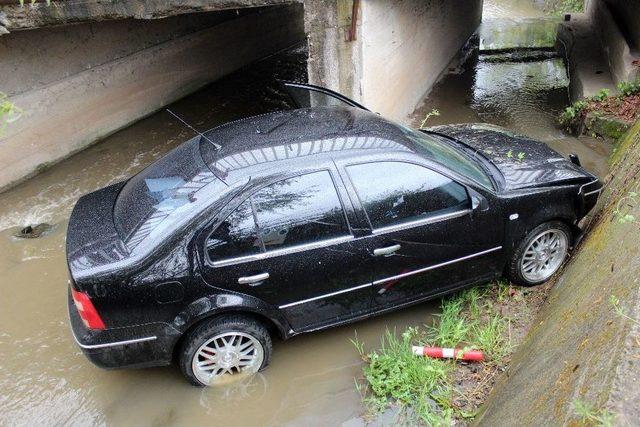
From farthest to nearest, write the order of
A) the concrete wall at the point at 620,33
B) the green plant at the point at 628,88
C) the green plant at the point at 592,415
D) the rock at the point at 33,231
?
the concrete wall at the point at 620,33, the green plant at the point at 628,88, the rock at the point at 33,231, the green plant at the point at 592,415

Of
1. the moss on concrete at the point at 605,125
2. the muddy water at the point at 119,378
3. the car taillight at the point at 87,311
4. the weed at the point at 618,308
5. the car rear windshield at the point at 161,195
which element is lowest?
the muddy water at the point at 119,378

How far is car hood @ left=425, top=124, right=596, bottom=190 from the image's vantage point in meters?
4.13

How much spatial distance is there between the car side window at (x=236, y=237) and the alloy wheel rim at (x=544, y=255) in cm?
227

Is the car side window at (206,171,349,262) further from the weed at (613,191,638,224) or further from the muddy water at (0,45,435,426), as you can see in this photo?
the weed at (613,191,638,224)

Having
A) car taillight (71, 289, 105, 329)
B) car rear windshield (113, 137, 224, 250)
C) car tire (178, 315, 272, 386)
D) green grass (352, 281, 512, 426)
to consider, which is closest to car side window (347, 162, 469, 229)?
green grass (352, 281, 512, 426)

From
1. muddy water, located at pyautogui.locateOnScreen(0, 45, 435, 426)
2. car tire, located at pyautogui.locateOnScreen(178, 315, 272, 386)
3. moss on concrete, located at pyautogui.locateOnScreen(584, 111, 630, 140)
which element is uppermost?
moss on concrete, located at pyautogui.locateOnScreen(584, 111, 630, 140)

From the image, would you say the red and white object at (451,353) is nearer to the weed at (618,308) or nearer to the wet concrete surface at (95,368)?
the wet concrete surface at (95,368)

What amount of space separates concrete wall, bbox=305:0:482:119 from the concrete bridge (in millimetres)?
13

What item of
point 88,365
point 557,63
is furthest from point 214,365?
point 557,63

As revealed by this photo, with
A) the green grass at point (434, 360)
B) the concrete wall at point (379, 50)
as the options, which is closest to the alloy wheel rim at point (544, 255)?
the green grass at point (434, 360)

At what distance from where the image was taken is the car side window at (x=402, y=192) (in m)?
3.67

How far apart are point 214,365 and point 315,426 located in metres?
0.85

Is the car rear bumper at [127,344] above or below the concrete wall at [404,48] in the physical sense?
below

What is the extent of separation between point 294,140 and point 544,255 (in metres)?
2.33
